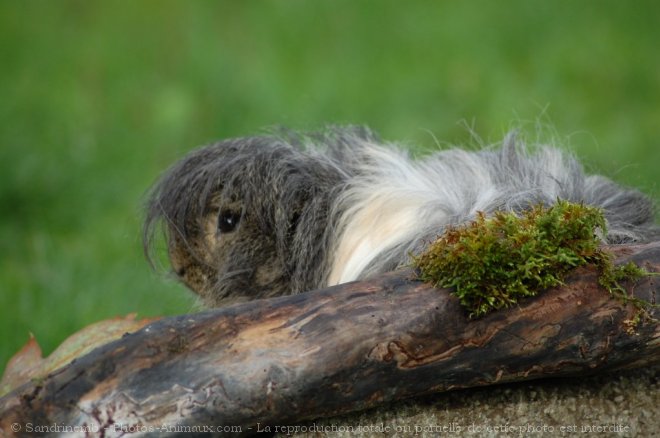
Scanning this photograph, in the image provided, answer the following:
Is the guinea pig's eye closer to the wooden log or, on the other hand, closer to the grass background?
the wooden log

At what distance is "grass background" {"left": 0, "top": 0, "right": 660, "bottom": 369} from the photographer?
8.52 m

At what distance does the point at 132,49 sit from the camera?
1098 centimetres

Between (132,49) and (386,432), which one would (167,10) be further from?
(386,432)

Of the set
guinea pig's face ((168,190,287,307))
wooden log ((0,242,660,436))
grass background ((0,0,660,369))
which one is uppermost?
grass background ((0,0,660,369))

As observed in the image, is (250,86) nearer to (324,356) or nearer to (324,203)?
(324,203)

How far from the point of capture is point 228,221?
430 centimetres

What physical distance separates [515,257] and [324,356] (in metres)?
0.72

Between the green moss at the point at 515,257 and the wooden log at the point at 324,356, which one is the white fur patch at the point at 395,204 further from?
the wooden log at the point at 324,356

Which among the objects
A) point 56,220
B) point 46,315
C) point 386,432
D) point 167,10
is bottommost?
point 386,432

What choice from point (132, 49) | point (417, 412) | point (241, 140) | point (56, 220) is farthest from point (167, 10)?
point (417, 412)

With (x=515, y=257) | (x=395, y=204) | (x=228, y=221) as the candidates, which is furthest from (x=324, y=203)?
(x=515, y=257)

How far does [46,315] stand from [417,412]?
12.6ft

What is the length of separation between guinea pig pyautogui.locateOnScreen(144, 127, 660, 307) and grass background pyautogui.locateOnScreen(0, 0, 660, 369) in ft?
9.76

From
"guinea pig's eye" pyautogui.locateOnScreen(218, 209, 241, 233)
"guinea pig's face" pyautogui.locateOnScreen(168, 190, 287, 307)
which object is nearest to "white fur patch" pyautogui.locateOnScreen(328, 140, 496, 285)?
"guinea pig's face" pyautogui.locateOnScreen(168, 190, 287, 307)
